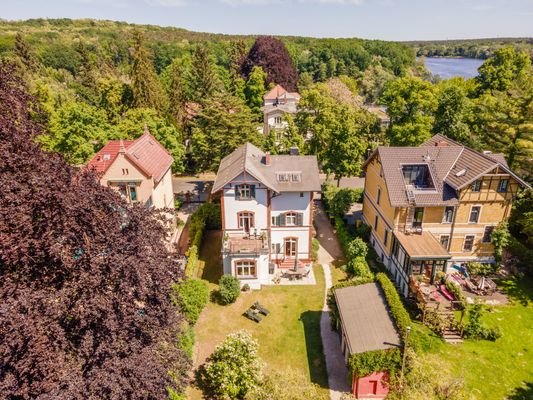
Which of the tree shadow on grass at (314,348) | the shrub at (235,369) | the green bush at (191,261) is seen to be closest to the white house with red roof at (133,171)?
the green bush at (191,261)

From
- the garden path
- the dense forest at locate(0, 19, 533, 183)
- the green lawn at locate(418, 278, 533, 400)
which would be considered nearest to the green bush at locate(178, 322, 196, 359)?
the garden path

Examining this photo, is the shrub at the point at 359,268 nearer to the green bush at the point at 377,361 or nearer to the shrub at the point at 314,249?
the shrub at the point at 314,249

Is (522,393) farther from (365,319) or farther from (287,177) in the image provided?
(287,177)

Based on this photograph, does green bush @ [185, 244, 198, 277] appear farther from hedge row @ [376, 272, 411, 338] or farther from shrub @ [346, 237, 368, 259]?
hedge row @ [376, 272, 411, 338]

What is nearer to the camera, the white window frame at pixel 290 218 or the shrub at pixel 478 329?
the shrub at pixel 478 329

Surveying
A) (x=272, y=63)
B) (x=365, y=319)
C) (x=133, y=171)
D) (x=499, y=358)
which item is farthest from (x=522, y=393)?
(x=272, y=63)

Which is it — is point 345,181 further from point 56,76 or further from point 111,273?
point 56,76
